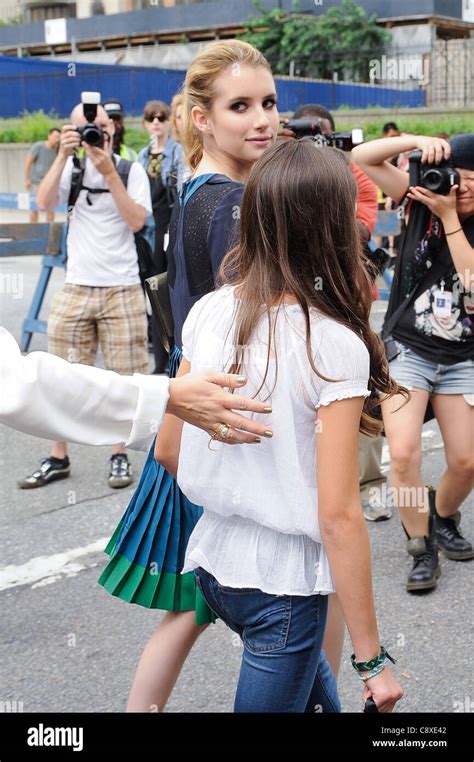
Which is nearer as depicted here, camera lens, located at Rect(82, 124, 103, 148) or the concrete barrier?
camera lens, located at Rect(82, 124, 103, 148)

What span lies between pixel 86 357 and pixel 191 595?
3.14 meters

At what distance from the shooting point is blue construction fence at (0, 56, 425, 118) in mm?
27672

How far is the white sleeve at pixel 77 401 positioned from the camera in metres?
1.85

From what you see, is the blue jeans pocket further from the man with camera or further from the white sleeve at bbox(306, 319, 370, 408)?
the man with camera

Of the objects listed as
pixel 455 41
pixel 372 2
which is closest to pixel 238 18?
pixel 372 2

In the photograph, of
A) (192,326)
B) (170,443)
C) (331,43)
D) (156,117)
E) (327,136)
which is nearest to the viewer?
(192,326)

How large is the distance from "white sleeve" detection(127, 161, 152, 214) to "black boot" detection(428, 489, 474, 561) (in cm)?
242

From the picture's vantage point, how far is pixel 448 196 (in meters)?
3.88

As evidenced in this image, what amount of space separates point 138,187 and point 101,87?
23637mm

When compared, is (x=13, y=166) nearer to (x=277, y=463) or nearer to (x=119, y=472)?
(x=119, y=472)

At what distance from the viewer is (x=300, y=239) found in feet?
6.52

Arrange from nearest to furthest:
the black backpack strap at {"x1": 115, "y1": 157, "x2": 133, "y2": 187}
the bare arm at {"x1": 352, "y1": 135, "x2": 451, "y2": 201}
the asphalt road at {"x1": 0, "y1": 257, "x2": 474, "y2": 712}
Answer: the asphalt road at {"x1": 0, "y1": 257, "x2": 474, "y2": 712} → the bare arm at {"x1": 352, "y1": 135, "x2": 451, "y2": 201} → the black backpack strap at {"x1": 115, "y1": 157, "x2": 133, "y2": 187}

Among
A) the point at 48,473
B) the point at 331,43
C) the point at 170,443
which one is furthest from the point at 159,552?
the point at 331,43

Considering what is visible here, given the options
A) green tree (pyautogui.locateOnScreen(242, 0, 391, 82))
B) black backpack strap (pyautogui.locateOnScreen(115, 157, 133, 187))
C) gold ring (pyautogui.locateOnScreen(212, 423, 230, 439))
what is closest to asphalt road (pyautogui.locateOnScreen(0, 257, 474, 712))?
gold ring (pyautogui.locateOnScreen(212, 423, 230, 439))
